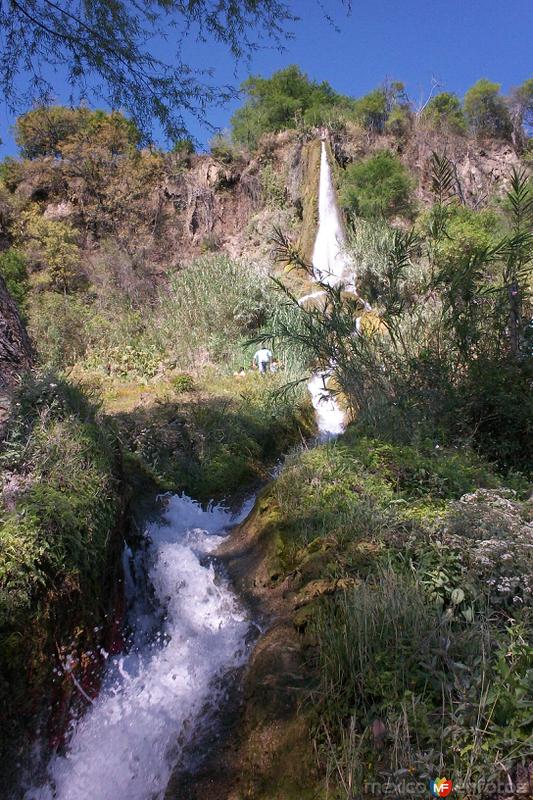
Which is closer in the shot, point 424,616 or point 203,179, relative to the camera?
point 424,616

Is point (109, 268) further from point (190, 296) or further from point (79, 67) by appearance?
point (79, 67)

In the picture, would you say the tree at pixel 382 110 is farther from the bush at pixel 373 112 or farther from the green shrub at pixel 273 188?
the green shrub at pixel 273 188

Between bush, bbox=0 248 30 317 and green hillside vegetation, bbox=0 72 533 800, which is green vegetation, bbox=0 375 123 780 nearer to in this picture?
green hillside vegetation, bbox=0 72 533 800

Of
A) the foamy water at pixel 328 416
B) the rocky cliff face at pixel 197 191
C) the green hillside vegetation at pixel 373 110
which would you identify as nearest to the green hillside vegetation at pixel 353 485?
the foamy water at pixel 328 416

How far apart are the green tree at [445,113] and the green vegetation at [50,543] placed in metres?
25.9

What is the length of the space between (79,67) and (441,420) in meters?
4.91

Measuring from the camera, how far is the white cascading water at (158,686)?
2.56 metres

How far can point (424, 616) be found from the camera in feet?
7.57

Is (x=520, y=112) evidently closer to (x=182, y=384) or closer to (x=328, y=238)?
(x=328, y=238)

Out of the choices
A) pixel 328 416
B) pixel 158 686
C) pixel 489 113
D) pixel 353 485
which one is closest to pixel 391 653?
pixel 158 686

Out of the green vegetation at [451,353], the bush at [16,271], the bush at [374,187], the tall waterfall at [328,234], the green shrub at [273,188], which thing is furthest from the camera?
the green shrub at [273,188]

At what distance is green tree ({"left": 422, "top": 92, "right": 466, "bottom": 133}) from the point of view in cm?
2414

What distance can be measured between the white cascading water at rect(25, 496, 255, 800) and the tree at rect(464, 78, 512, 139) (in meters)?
30.5

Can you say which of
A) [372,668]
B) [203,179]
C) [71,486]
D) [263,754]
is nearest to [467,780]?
[372,668]
